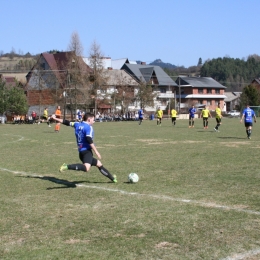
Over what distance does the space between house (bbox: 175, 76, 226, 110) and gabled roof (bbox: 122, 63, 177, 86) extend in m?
7.50

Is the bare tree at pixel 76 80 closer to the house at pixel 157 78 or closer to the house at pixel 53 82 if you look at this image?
the house at pixel 53 82

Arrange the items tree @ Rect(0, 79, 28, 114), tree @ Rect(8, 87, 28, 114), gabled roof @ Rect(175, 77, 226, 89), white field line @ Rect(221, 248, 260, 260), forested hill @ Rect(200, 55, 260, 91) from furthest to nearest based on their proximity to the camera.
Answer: forested hill @ Rect(200, 55, 260, 91) < gabled roof @ Rect(175, 77, 226, 89) < tree @ Rect(8, 87, 28, 114) < tree @ Rect(0, 79, 28, 114) < white field line @ Rect(221, 248, 260, 260)

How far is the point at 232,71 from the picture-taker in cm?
16800

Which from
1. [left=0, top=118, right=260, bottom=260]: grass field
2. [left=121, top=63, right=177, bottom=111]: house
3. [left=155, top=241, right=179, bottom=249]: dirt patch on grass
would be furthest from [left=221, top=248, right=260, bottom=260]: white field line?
[left=121, top=63, right=177, bottom=111]: house

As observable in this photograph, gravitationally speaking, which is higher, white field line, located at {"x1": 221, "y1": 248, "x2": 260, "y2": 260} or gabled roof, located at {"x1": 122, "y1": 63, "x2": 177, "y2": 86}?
gabled roof, located at {"x1": 122, "y1": 63, "x2": 177, "y2": 86}

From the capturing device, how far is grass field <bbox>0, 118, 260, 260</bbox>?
5.68 metres

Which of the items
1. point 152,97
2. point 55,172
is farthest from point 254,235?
point 152,97

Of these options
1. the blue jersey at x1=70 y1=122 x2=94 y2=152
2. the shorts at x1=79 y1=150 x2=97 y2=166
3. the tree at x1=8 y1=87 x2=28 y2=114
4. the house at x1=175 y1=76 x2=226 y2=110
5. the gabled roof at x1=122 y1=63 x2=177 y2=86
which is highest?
the gabled roof at x1=122 y1=63 x2=177 y2=86

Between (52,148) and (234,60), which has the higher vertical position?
(234,60)

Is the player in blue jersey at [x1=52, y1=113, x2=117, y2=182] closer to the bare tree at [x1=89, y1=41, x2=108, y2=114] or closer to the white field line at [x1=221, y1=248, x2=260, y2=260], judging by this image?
the white field line at [x1=221, y1=248, x2=260, y2=260]

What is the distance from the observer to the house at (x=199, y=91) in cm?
10769

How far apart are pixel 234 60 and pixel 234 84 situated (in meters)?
20.3

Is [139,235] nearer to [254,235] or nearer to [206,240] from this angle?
[206,240]

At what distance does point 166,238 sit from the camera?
609 centimetres
